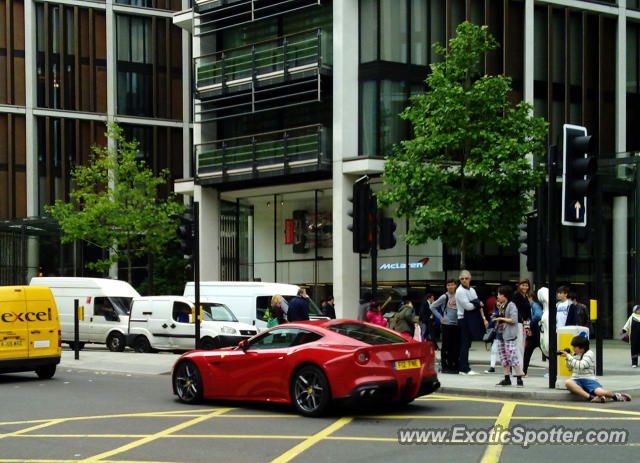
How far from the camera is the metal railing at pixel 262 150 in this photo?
32500 mm

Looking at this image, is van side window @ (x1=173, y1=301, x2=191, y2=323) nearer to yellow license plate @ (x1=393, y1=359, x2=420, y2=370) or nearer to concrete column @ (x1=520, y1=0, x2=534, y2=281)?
concrete column @ (x1=520, y1=0, x2=534, y2=281)

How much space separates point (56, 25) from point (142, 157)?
348 inches

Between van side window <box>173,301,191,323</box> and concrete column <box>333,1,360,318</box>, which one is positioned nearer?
van side window <box>173,301,191,323</box>

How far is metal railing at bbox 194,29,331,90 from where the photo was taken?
3266 cm

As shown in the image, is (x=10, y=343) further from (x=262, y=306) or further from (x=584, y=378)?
(x=584, y=378)

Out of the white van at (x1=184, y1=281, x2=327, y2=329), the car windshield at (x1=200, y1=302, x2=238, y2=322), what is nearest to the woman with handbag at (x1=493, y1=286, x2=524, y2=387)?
the car windshield at (x1=200, y1=302, x2=238, y2=322)

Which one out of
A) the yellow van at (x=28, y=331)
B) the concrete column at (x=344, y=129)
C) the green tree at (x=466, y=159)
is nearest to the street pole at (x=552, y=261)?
the yellow van at (x=28, y=331)

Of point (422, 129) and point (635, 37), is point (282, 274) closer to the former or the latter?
point (422, 129)

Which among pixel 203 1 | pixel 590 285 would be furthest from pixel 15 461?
pixel 203 1

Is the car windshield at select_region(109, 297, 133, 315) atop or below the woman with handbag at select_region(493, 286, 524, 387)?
below

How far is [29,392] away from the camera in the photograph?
50.8 feet

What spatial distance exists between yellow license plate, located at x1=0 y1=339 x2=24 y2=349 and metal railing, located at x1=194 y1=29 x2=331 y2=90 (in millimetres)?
17863

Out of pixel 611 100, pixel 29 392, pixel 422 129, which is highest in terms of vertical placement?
pixel 611 100

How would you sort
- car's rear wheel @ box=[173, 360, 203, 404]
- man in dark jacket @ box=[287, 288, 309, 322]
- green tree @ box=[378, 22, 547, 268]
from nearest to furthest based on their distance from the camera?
car's rear wheel @ box=[173, 360, 203, 404], man in dark jacket @ box=[287, 288, 309, 322], green tree @ box=[378, 22, 547, 268]
